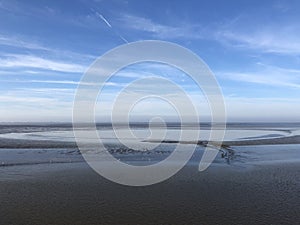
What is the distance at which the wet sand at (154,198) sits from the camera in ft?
41.3

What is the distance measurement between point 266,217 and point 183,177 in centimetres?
705

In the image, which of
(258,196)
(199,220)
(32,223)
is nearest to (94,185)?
(32,223)

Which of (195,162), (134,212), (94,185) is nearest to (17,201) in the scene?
(94,185)

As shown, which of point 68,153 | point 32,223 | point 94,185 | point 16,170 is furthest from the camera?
point 68,153

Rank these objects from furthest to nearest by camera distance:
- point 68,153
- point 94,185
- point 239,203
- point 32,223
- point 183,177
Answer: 1. point 68,153
2. point 183,177
3. point 94,185
4. point 239,203
5. point 32,223

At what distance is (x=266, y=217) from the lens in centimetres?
1266

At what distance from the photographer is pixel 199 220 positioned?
40.6 feet

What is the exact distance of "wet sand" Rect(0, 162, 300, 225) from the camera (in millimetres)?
12602

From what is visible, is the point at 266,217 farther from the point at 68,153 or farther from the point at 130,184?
the point at 68,153

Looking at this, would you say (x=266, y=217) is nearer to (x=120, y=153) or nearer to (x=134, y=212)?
(x=134, y=212)

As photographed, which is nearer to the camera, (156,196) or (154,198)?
(154,198)

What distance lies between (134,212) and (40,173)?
30.1 feet

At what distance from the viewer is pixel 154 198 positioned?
1520cm

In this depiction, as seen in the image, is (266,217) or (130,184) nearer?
(266,217)
